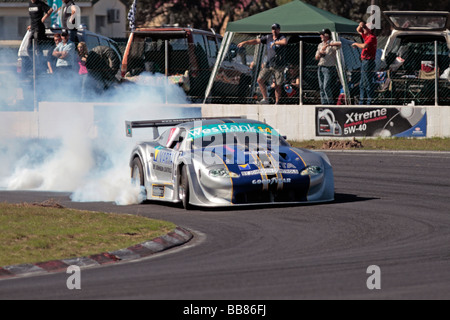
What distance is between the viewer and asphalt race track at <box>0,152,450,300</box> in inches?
277

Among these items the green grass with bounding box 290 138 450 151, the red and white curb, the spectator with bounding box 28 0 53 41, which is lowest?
the green grass with bounding box 290 138 450 151

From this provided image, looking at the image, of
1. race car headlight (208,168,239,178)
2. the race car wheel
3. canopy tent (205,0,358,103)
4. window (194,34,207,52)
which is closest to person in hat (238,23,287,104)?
canopy tent (205,0,358,103)

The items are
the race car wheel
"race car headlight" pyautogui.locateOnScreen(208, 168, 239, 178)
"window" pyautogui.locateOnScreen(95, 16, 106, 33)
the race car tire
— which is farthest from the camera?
"window" pyautogui.locateOnScreen(95, 16, 106, 33)

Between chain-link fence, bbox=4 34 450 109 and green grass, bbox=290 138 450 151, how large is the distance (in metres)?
0.97

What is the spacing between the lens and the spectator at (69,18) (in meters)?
22.7

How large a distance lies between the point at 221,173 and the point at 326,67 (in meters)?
9.44

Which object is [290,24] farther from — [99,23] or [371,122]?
[99,23]

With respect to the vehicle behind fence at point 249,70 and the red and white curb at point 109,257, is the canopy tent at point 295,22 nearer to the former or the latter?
the vehicle behind fence at point 249,70

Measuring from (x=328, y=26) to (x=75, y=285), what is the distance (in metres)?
15.7

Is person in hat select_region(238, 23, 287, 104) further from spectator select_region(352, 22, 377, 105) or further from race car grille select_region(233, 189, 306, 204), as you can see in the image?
race car grille select_region(233, 189, 306, 204)

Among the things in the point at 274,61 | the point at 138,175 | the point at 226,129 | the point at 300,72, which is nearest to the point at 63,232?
the point at 226,129

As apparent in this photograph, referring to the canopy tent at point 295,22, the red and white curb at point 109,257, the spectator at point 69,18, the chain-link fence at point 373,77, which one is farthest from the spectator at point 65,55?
the red and white curb at point 109,257

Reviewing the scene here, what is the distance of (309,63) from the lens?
838 inches

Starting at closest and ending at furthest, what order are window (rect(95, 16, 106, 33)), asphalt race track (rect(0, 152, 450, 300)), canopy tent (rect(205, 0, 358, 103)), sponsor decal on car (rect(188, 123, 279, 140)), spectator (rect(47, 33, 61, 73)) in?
asphalt race track (rect(0, 152, 450, 300)) → sponsor decal on car (rect(188, 123, 279, 140)) → canopy tent (rect(205, 0, 358, 103)) → spectator (rect(47, 33, 61, 73)) → window (rect(95, 16, 106, 33))
